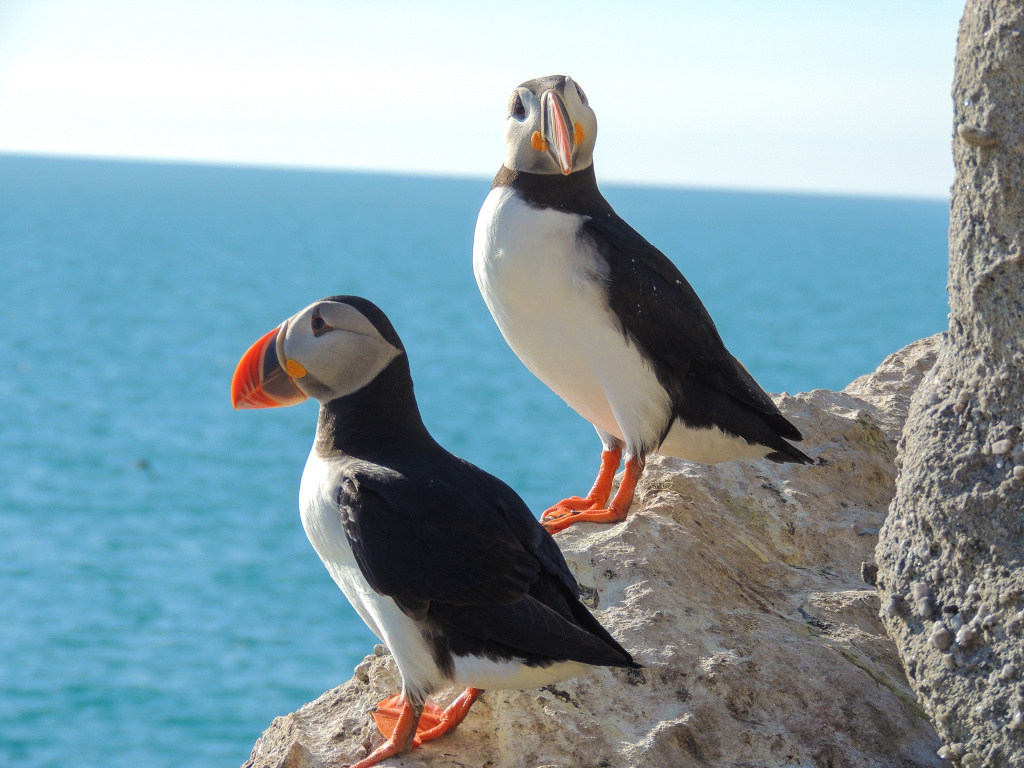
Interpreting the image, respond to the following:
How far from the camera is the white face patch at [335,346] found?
3547 mm

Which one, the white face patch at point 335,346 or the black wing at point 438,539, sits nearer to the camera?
the black wing at point 438,539

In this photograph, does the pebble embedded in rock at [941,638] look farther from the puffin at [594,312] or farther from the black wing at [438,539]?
the puffin at [594,312]

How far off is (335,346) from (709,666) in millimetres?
1616

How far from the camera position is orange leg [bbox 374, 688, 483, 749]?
349 centimetres

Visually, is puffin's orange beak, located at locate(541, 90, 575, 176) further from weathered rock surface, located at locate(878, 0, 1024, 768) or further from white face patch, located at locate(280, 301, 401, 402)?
weathered rock surface, located at locate(878, 0, 1024, 768)

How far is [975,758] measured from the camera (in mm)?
2877

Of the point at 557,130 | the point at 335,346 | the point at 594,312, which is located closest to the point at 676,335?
the point at 594,312

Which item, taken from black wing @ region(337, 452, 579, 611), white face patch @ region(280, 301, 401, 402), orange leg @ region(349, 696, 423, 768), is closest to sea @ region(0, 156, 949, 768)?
orange leg @ region(349, 696, 423, 768)

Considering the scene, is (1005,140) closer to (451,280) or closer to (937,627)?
(937,627)

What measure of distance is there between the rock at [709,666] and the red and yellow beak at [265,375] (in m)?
1.07

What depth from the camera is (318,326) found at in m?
3.57

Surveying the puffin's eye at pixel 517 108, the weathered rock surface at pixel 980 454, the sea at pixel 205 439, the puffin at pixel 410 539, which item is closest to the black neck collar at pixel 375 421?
the puffin at pixel 410 539

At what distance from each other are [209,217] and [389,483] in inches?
4749

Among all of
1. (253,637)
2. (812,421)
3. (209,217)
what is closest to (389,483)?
(812,421)
